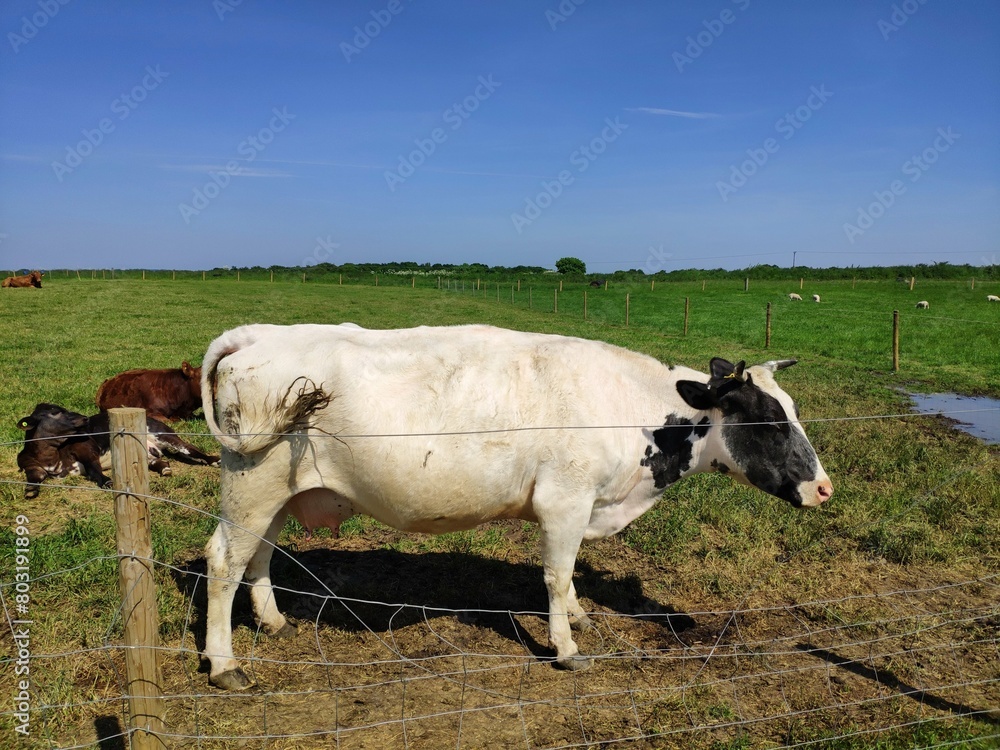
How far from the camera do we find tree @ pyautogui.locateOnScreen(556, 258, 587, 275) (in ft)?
348

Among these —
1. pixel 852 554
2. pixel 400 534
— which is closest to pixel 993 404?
pixel 852 554

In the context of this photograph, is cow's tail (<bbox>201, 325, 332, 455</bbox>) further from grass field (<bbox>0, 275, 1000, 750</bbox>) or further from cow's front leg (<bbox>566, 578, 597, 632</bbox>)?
cow's front leg (<bbox>566, 578, 597, 632</bbox>)

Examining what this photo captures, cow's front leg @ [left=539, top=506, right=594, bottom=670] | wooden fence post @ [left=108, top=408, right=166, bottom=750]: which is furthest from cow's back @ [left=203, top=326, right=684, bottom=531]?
wooden fence post @ [left=108, top=408, right=166, bottom=750]

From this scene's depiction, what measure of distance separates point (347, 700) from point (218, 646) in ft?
3.01

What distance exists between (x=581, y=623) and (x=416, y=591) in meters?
1.40

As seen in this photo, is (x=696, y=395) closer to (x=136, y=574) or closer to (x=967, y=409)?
(x=136, y=574)

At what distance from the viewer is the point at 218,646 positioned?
4.43m

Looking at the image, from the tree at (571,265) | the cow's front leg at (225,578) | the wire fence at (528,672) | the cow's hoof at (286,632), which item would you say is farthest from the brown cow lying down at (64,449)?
the tree at (571,265)

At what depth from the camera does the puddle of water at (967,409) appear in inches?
418

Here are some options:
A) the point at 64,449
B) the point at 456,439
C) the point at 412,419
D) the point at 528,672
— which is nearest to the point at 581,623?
the point at 528,672

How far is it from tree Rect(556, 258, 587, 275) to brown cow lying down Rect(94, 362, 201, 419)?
9785cm

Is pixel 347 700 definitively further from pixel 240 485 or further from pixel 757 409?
pixel 757 409

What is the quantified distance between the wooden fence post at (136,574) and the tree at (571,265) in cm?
10477

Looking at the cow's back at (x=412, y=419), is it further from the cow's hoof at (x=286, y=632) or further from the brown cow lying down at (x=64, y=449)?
the brown cow lying down at (x=64, y=449)
